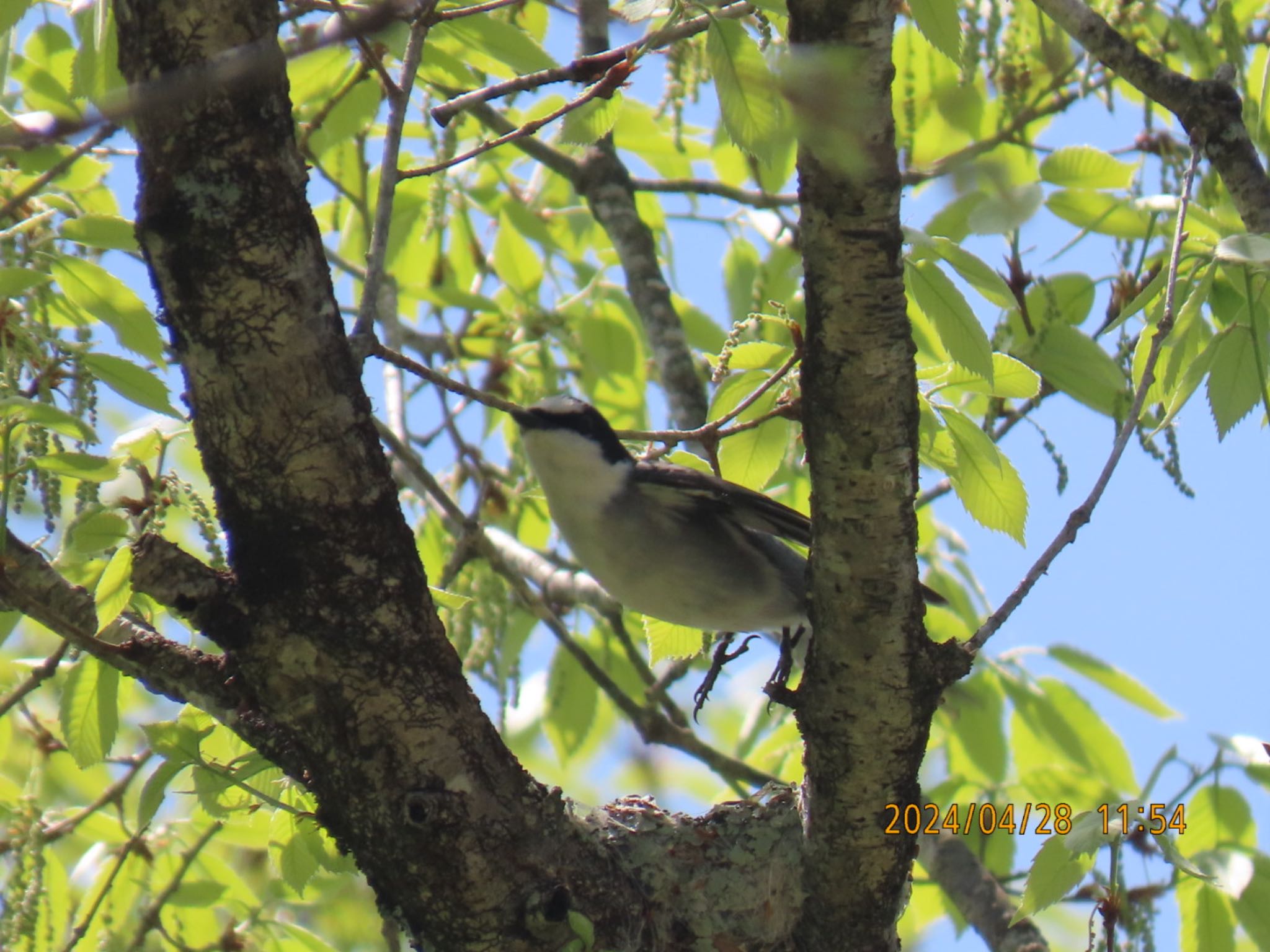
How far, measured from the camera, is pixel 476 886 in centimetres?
212

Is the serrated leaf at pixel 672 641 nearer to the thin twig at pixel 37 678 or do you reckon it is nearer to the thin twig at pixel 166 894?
the thin twig at pixel 166 894

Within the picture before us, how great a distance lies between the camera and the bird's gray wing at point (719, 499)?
2816 mm

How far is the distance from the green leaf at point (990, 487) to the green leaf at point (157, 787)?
149 centimetres

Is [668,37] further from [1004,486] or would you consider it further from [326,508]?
[1004,486]

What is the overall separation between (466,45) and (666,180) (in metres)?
1.87

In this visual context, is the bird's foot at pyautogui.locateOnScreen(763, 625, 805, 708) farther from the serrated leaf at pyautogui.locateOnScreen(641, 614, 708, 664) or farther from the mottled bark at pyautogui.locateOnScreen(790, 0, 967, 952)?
the serrated leaf at pyautogui.locateOnScreen(641, 614, 708, 664)

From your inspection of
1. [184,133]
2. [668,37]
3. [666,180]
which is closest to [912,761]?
[668,37]

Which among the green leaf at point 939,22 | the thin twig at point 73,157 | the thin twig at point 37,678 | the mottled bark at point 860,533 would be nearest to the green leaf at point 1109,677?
the mottled bark at point 860,533

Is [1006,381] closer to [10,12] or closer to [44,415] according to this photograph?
[44,415]

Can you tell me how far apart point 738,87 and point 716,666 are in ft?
5.53

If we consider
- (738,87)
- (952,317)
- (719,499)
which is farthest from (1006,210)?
(719,499)

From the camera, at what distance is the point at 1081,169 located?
8.76ft

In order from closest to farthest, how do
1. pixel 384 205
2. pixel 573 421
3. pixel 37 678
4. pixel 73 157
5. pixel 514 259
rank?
pixel 73 157 → pixel 384 205 → pixel 37 678 → pixel 573 421 → pixel 514 259
